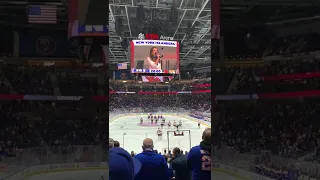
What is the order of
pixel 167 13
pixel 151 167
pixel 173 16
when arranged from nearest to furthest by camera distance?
pixel 151 167
pixel 167 13
pixel 173 16

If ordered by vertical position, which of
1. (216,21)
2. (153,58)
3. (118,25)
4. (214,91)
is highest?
(118,25)

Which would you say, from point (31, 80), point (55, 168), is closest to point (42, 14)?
point (31, 80)

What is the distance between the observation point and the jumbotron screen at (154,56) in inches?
421

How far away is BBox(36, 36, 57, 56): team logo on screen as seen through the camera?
1.76m

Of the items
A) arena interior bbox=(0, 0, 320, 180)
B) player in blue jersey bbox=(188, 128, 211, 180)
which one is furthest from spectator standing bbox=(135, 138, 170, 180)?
arena interior bbox=(0, 0, 320, 180)

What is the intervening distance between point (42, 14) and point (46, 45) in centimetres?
18

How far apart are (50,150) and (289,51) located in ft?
4.94

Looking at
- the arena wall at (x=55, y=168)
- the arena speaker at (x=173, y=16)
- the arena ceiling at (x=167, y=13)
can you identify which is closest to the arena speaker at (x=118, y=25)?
the arena ceiling at (x=167, y=13)

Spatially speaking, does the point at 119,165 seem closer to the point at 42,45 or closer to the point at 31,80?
the point at 31,80

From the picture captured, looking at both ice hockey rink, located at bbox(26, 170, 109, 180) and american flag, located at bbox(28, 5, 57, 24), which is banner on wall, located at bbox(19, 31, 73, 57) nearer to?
american flag, located at bbox(28, 5, 57, 24)

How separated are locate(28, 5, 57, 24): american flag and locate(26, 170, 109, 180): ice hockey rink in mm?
857

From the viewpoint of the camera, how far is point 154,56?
10797 mm

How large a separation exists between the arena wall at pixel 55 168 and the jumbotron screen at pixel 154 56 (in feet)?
29.6

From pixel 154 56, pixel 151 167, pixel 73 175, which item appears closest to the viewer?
pixel 73 175
